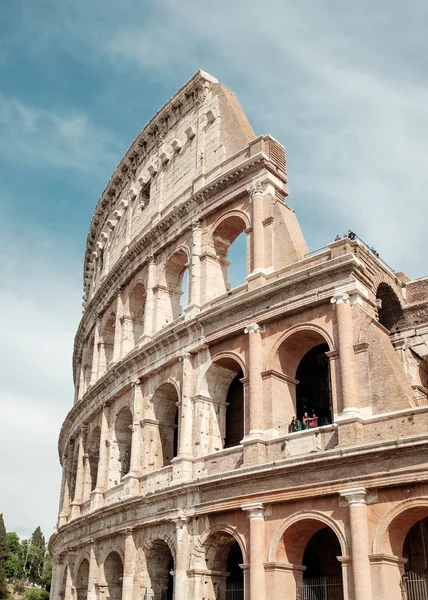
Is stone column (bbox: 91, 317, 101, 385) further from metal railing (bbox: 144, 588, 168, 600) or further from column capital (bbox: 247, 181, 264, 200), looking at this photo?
column capital (bbox: 247, 181, 264, 200)

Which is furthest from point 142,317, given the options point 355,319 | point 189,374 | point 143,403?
point 355,319

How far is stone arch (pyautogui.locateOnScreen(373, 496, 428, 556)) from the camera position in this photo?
13172 mm

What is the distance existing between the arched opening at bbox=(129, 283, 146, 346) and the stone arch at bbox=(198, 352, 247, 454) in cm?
602

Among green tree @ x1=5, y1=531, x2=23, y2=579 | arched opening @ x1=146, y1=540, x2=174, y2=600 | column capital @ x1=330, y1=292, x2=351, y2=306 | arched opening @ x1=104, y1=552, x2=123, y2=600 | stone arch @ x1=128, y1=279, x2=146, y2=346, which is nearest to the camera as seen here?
column capital @ x1=330, y1=292, x2=351, y2=306

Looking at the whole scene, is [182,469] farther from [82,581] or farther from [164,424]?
[82,581]

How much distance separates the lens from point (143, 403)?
20.9m

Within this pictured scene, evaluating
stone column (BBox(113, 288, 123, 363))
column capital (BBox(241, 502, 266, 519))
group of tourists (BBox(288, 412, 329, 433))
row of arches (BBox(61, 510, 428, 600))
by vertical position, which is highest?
stone column (BBox(113, 288, 123, 363))

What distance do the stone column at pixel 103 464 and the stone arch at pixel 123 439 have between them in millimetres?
389

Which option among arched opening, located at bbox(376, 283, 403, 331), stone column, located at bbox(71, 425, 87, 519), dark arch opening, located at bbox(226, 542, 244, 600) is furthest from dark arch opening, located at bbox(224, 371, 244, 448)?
stone column, located at bbox(71, 425, 87, 519)

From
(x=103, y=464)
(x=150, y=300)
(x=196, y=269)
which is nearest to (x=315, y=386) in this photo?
(x=196, y=269)

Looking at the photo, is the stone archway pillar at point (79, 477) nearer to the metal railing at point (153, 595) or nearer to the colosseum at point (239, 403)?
the colosseum at point (239, 403)

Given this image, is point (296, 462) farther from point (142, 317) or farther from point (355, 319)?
point (142, 317)

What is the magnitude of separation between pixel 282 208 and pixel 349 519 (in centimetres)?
885

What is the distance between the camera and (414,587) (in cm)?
1398
